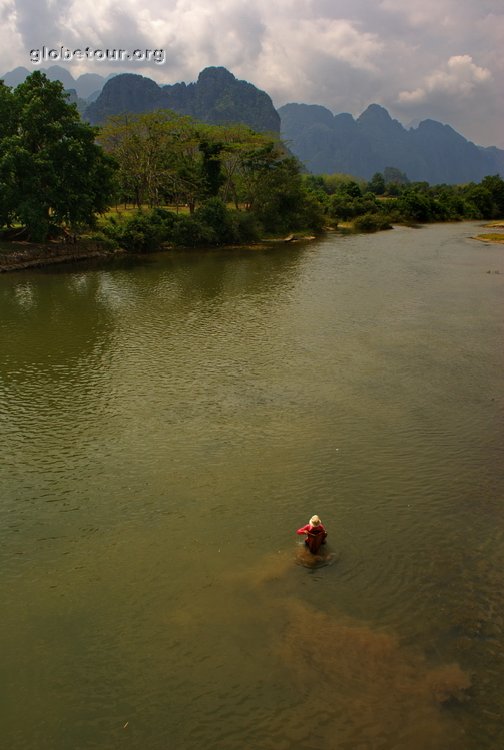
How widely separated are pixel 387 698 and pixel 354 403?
1155 cm

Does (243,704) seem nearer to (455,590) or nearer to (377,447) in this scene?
(455,590)

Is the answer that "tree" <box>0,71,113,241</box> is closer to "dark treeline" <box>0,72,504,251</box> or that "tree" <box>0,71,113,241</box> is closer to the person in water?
"dark treeline" <box>0,72,504,251</box>

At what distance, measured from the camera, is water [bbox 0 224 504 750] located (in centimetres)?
862

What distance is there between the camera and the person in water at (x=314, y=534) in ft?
37.9

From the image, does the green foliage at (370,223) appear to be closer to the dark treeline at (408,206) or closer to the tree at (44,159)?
the dark treeline at (408,206)

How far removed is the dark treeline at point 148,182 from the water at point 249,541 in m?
21.9

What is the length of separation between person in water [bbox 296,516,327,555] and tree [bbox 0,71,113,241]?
130ft

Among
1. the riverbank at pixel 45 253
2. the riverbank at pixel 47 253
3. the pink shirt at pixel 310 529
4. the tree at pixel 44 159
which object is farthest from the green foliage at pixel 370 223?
the pink shirt at pixel 310 529

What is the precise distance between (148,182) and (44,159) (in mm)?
Answer: 19851

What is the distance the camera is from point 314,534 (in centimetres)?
1159

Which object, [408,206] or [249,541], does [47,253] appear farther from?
[408,206]

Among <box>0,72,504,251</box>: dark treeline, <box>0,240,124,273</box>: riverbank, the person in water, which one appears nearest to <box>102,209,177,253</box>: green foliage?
<box>0,72,504,251</box>: dark treeline

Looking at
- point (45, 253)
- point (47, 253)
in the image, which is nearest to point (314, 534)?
point (45, 253)

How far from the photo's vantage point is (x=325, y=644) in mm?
9641
